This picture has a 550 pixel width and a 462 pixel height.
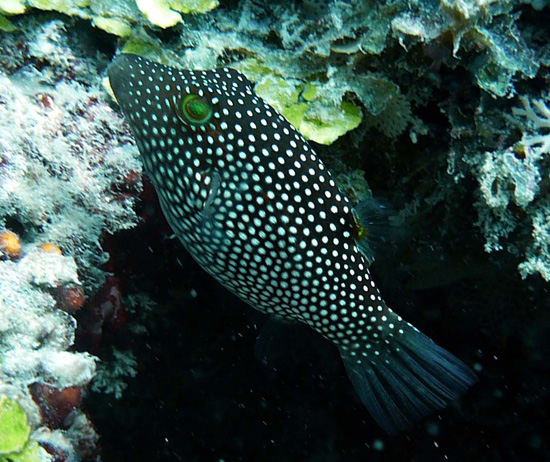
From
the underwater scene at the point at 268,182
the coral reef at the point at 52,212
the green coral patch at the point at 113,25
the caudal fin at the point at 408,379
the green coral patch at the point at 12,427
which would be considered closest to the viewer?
the green coral patch at the point at 12,427

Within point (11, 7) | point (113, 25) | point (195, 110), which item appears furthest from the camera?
point (113, 25)

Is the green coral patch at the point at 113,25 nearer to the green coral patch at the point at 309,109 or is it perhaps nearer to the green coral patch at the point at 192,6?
the green coral patch at the point at 192,6

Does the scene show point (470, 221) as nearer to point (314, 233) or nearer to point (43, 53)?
point (314, 233)

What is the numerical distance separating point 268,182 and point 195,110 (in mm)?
532

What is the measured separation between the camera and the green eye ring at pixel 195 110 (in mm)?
2479

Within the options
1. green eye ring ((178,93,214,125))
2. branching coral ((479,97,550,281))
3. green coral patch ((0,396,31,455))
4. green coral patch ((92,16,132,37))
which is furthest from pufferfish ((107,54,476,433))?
green coral patch ((0,396,31,455))

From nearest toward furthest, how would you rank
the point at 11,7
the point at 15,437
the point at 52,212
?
1. the point at 15,437
2. the point at 52,212
3. the point at 11,7

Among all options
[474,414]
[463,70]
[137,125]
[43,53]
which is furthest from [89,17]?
[474,414]

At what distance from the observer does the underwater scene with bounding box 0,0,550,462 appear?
8.27 ft

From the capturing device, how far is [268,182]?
A: 2.55 m

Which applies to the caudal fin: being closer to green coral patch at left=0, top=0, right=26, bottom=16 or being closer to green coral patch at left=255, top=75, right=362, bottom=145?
green coral patch at left=255, top=75, right=362, bottom=145

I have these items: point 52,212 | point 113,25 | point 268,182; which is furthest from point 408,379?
point 113,25

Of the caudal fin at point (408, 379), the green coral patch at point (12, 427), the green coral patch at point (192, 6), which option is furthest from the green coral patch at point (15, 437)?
the green coral patch at point (192, 6)

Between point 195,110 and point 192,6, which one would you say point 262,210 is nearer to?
point 195,110
